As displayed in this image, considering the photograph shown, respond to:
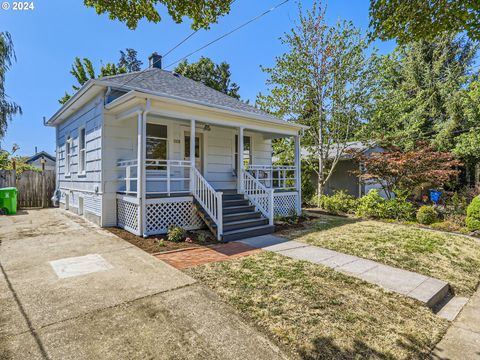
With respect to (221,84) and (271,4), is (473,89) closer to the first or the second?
(271,4)

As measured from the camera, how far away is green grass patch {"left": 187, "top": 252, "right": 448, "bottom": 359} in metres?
2.54

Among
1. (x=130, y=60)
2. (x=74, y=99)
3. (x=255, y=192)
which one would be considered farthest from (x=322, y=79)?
(x=130, y=60)

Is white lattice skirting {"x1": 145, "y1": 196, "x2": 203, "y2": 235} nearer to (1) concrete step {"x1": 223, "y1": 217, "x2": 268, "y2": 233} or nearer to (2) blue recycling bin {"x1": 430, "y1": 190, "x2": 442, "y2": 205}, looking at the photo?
(1) concrete step {"x1": 223, "y1": 217, "x2": 268, "y2": 233}

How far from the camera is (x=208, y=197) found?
7191 mm

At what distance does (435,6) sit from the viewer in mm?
3490

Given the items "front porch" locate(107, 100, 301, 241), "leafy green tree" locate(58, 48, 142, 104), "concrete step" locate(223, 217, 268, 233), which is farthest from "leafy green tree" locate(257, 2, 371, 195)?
"leafy green tree" locate(58, 48, 142, 104)

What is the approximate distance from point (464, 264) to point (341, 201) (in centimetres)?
664

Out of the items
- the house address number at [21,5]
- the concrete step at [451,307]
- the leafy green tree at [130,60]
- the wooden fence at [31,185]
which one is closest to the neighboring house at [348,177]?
the concrete step at [451,307]

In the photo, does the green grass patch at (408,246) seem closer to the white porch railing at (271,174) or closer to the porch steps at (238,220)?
the porch steps at (238,220)

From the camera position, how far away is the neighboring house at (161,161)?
22.7 feet

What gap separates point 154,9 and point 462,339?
19.8 feet

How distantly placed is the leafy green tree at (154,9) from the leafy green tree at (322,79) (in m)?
9.71

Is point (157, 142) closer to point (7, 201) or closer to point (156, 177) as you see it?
point (156, 177)

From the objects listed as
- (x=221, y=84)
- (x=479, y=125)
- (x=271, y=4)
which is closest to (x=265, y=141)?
(x=271, y=4)
